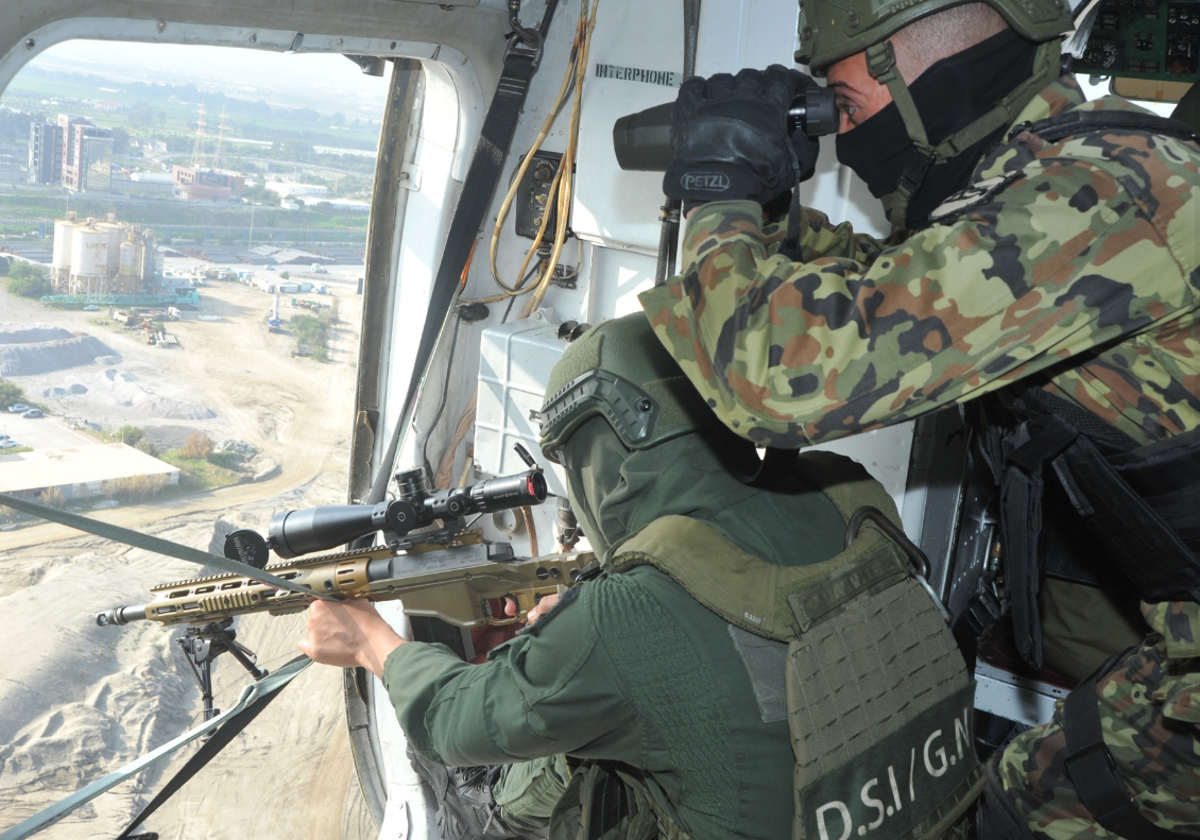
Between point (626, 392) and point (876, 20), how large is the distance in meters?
0.66

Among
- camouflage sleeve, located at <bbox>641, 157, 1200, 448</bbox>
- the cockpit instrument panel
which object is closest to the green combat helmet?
camouflage sleeve, located at <bbox>641, 157, 1200, 448</bbox>

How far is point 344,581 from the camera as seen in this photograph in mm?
2236

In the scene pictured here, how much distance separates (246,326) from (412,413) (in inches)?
21.7

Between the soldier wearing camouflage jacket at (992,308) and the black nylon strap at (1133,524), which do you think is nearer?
the soldier wearing camouflage jacket at (992,308)

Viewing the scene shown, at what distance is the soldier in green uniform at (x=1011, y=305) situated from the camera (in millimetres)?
1274

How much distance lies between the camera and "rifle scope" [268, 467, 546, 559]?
2.14 meters

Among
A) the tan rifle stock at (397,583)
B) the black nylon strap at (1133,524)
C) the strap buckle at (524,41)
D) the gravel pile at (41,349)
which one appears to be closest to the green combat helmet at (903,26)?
the black nylon strap at (1133,524)

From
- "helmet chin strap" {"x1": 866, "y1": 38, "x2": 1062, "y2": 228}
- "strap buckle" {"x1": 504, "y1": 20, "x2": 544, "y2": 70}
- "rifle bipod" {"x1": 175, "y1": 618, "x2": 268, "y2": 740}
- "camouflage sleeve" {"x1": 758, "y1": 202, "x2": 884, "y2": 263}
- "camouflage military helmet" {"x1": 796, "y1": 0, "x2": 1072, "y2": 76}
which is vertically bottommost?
"rifle bipod" {"x1": 175, "y1": 618, "x2": 268, "y2": 740}

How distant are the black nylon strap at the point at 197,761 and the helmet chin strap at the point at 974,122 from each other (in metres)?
1.75

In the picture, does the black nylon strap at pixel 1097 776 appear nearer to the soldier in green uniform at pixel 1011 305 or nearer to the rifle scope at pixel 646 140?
the soldier in green uniform at pixel 1011 305

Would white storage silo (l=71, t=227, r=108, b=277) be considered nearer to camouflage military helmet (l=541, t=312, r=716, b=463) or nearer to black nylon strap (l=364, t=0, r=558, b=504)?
black nylon strap (l=364, t=0, r=558, b=504)

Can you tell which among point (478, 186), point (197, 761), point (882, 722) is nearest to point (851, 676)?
point (882, 722)

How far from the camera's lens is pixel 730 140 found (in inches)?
60.9

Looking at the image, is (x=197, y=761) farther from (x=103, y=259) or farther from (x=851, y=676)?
(x=851, y=676)
